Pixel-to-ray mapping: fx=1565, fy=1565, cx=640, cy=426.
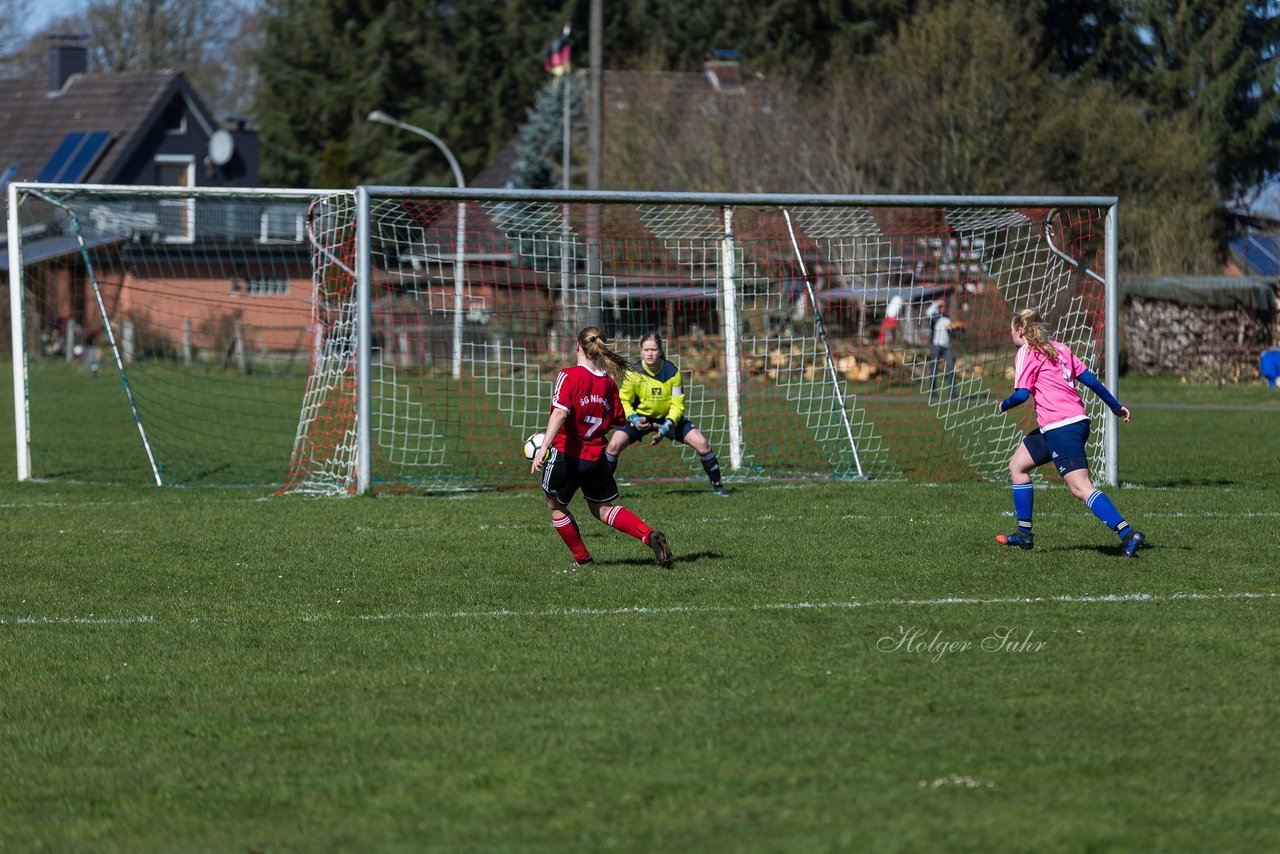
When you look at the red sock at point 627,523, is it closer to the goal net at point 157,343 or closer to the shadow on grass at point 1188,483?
the goal net at point 157,343

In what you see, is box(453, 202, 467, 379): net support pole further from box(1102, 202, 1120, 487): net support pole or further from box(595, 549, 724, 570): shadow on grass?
box(1102, 202, 1120, 487): net support pole

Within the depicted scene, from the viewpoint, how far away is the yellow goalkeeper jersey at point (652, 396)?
547 inches

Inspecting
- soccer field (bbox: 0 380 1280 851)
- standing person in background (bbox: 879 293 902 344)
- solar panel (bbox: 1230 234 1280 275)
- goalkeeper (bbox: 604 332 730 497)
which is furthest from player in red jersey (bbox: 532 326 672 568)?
solar panel (bbox: 1230 234 1280 275)

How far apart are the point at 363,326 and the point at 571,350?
9.47 meters

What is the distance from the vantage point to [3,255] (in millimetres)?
51281

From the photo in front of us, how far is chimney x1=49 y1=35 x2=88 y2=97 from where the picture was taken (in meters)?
55.1

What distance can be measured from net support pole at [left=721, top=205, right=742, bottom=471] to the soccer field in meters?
4.37

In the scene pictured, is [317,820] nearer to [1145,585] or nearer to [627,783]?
[627,783]

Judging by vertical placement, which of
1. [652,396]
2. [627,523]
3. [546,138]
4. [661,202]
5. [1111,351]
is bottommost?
[627,523]

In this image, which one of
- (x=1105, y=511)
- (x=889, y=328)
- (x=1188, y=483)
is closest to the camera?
(x=1105, y=511)

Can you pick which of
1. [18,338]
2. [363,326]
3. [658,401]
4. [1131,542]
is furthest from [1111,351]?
[18,338]

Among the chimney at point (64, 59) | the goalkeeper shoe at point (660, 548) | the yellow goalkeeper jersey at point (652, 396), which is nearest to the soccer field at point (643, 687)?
the goalkeeper shoe at point (660, 548)

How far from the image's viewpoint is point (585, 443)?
388 inches

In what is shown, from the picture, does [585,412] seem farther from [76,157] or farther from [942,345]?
[76,157]
